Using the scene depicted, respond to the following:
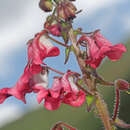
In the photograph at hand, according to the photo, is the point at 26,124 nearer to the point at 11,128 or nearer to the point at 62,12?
the point at 11,128

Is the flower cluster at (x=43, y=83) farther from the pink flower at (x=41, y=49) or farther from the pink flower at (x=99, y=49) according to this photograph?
the pink flower at (x=99, y=49)

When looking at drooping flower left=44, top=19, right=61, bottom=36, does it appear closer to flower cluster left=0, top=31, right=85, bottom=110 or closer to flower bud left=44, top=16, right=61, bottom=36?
flower bud left=44, top=16, right=61, bottom=36

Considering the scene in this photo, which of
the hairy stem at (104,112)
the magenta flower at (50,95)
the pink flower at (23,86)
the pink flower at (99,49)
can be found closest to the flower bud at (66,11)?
the pink flower at (99,49)

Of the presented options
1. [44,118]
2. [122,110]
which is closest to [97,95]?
[122,110]

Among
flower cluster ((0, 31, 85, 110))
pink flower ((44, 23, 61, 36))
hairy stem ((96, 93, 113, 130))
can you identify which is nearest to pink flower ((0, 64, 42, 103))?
flower cluster ((0, 31, 85, 110))

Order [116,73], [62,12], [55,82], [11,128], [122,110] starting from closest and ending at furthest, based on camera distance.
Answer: [62,12]
[55,82]
[122,110]
[116,73]
[11,128]

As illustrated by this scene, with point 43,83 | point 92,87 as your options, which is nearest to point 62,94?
point 43,83
